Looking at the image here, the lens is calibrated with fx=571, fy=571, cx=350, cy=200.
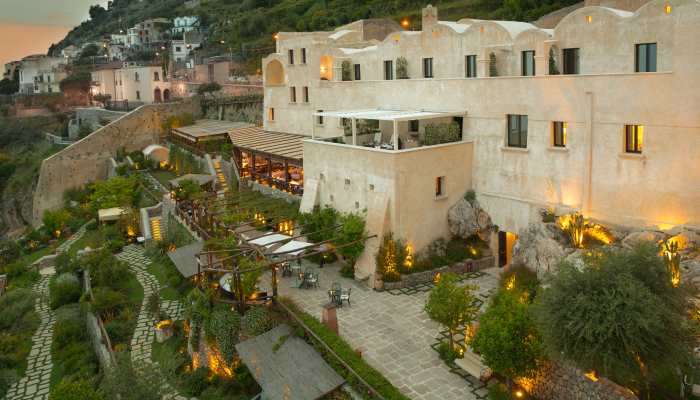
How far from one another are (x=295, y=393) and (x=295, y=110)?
Result: 74.1ft

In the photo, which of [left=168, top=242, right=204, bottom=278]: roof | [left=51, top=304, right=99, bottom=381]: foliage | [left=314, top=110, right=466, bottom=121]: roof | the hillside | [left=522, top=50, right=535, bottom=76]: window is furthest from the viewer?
the hillside

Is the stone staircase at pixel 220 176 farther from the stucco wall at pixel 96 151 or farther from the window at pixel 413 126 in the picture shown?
the window at pixel 413 126

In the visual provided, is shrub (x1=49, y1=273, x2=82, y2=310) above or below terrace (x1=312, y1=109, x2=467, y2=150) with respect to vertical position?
below

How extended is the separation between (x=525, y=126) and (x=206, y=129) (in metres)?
28.4

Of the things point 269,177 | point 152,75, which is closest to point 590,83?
point 269,177

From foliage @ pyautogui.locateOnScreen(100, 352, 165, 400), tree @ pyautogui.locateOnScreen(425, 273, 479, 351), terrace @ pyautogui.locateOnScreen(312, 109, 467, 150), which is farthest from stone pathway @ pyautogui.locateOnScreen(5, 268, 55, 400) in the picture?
terrace @ pyautogui.locateOnScreen(312, 109, 467, 150)

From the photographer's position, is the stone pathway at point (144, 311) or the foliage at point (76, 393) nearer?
the foliage at point (76, 393)

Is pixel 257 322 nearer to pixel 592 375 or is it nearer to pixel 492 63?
pixel 592 375

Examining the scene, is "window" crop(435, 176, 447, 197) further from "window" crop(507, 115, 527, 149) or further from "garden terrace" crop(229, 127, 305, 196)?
"garden terrace" crop(229, 127, 305, 196)

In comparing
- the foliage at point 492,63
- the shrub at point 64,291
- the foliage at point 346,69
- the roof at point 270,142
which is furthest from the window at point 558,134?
the shrub at point 64,291

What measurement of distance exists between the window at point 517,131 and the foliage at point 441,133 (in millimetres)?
2146

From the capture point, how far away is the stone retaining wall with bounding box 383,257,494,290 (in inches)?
828

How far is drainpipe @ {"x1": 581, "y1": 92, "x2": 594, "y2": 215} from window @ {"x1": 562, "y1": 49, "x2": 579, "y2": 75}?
2.10m

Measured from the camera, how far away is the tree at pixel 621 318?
11.2 metres
